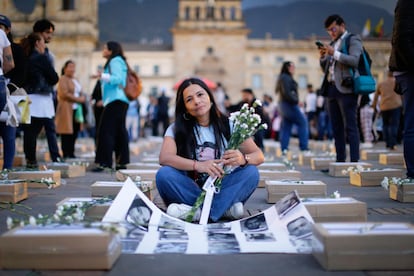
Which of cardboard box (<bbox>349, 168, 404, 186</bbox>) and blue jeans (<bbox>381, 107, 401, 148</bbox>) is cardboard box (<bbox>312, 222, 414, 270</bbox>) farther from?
blue jeans (<bbox>381, 107, 401, 148</bbox>)

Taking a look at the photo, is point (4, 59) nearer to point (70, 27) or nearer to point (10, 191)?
point (10, 191)

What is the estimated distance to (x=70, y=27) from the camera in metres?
52.3

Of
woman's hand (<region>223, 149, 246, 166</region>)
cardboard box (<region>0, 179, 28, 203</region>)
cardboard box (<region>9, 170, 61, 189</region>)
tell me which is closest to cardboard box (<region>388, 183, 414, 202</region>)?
woman's hand (<region>223, 149, 246, 166</region>)

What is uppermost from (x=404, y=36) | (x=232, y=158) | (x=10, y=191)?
(x=404, y=36)

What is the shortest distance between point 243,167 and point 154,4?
96.7m

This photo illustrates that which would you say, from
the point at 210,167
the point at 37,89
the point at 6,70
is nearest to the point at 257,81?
the point at 37,89

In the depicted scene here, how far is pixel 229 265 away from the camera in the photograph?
2643 mm

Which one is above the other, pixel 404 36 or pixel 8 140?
pixel 404 36

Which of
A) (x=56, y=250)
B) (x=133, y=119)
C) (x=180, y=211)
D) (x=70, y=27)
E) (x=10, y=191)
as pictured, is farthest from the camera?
(x=70, y=27)

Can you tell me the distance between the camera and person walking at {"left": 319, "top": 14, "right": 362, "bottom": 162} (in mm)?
6938

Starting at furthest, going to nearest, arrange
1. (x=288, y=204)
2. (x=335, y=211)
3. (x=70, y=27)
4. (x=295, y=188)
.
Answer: (x=70, y=27) → (x=295, y=188) → (x=335, y=211) → (x=288, y=204)

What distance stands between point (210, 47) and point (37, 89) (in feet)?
162

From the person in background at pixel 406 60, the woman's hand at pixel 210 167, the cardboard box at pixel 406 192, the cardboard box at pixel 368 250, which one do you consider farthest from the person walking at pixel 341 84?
the cardboard box at pixel 368 250

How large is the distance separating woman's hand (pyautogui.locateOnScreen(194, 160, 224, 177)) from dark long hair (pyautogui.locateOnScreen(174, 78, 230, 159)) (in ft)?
0.82
